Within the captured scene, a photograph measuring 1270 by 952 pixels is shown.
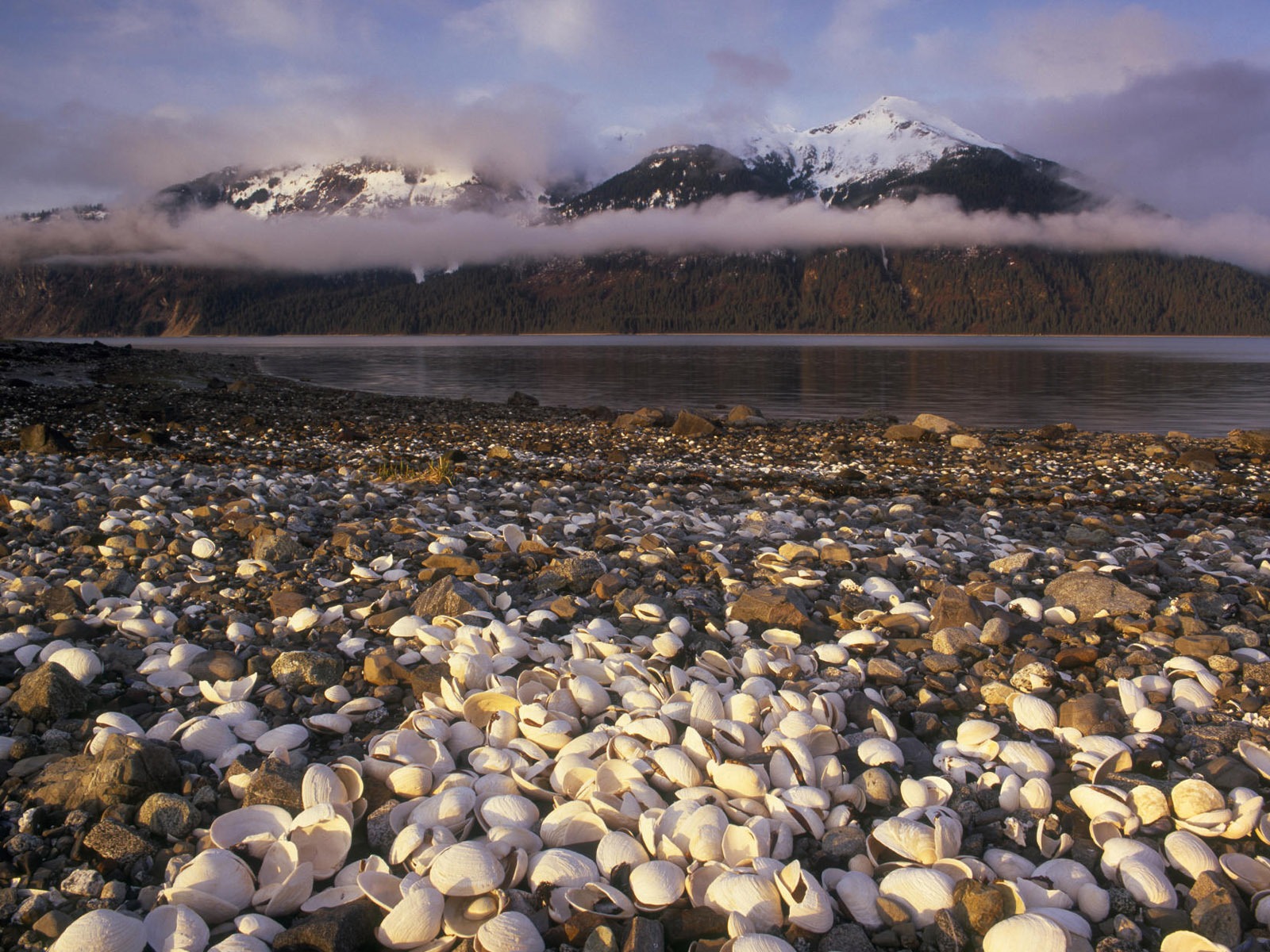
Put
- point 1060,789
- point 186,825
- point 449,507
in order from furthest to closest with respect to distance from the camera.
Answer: point 449,507, point 1060,789, point 186,825

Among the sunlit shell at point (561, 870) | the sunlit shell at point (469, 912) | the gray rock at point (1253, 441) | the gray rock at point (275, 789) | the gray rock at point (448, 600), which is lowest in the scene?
the gray rock at point (1253, 441)

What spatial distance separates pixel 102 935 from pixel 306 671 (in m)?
1.59

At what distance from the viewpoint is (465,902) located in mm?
2148

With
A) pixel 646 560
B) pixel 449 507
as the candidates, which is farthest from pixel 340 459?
pixel 646 560

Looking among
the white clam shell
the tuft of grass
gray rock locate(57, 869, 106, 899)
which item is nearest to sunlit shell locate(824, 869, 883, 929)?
the white clam shell

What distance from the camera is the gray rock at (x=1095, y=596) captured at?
4363 millimetres

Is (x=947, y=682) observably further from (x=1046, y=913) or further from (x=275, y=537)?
(x=275, y=537)

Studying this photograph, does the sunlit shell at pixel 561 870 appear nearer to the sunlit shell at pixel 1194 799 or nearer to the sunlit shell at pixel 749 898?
the sunlit shell at pixel 749 898

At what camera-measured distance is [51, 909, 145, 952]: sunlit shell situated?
1.91m

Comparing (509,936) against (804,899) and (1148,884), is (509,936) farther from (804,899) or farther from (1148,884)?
(1148,884)

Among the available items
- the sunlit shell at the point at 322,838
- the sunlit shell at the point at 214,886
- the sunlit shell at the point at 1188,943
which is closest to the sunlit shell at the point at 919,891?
the sunlit shell at the point at 1188,943

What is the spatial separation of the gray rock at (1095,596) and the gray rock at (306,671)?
13.5 feet

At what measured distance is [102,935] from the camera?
194cm

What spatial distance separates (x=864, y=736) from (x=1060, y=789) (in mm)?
717
